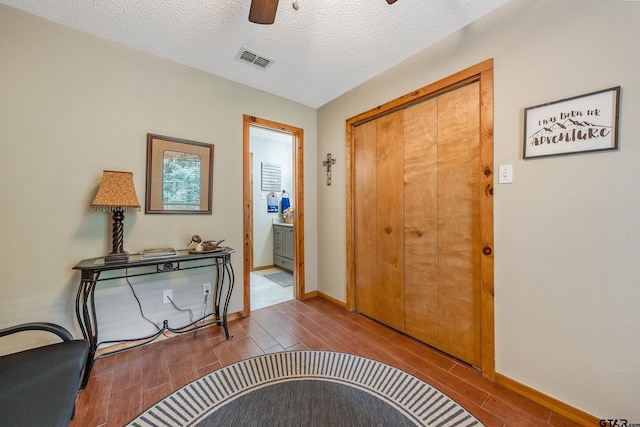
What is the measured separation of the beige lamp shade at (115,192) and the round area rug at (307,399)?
4.37 feet

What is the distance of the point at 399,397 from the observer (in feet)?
4.75

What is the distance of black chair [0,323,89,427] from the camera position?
83 cm

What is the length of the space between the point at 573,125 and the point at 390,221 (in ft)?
4.44

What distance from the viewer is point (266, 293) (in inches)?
127

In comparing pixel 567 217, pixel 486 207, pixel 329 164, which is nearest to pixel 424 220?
pixel 486 207

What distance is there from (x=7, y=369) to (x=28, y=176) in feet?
4.10

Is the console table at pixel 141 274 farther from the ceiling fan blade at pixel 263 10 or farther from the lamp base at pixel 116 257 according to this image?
the ceiling fan blade at pixel 263 10

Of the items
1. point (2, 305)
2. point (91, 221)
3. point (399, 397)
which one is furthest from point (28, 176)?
point (399, 397)

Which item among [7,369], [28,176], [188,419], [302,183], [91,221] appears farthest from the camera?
[302,183]

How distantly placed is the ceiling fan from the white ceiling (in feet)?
1.11

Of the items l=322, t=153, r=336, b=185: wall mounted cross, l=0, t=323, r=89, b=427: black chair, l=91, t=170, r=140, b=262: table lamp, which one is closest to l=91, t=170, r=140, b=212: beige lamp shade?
l=91, t=170, r=140, b=262: table lamp

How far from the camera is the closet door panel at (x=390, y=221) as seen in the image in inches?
87.3

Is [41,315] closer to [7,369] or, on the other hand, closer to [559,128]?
[7,369]

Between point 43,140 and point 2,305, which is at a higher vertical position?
point 43,140
